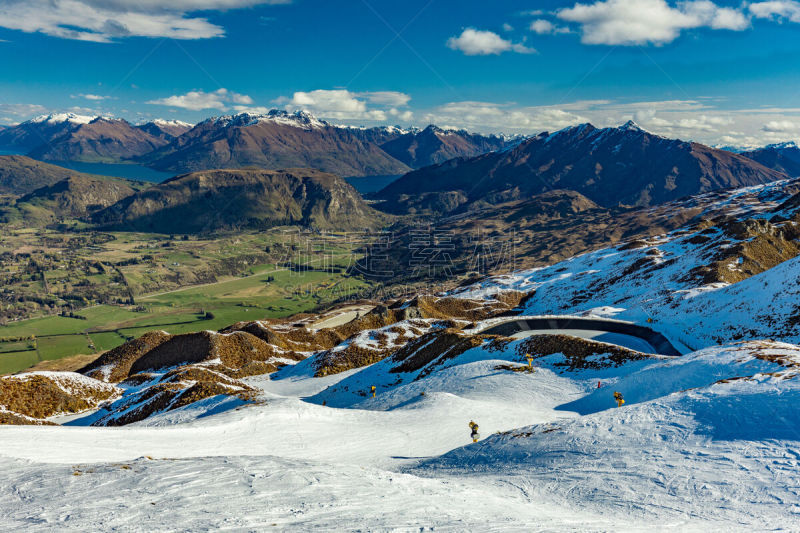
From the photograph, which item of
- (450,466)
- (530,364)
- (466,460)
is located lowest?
(450,466)

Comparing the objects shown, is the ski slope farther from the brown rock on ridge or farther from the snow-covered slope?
the brown rock on ridge

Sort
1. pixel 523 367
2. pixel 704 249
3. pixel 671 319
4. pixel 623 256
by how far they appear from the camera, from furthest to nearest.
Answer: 1. pixel 623 256
2. pixel 704 249
3. pixel 671 319
4. pixel 523 367

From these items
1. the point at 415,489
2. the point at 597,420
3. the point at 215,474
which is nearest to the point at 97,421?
the point at 215,474

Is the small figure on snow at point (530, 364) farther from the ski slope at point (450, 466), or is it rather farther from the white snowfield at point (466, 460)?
the ski slope at point (450, 466)

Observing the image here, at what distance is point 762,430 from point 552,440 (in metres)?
8.20

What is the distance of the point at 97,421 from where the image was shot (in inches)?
1583

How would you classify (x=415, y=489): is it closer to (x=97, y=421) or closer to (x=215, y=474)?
(x=215, y=474)

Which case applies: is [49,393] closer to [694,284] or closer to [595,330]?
[595,330]

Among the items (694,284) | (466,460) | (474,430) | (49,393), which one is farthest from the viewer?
(694,284)

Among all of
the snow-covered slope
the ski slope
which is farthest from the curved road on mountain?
the ski slope

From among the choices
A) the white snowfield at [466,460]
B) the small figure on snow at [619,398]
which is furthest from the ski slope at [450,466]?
the small figure on snow at [619,398]

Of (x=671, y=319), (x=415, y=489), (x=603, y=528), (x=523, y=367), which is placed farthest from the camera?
(x=671, y=319)

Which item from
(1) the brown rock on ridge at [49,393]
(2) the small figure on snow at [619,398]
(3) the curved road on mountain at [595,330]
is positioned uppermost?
(2) the small figure on snow at [619,398]

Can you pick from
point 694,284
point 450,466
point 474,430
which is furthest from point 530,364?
point 694,284
